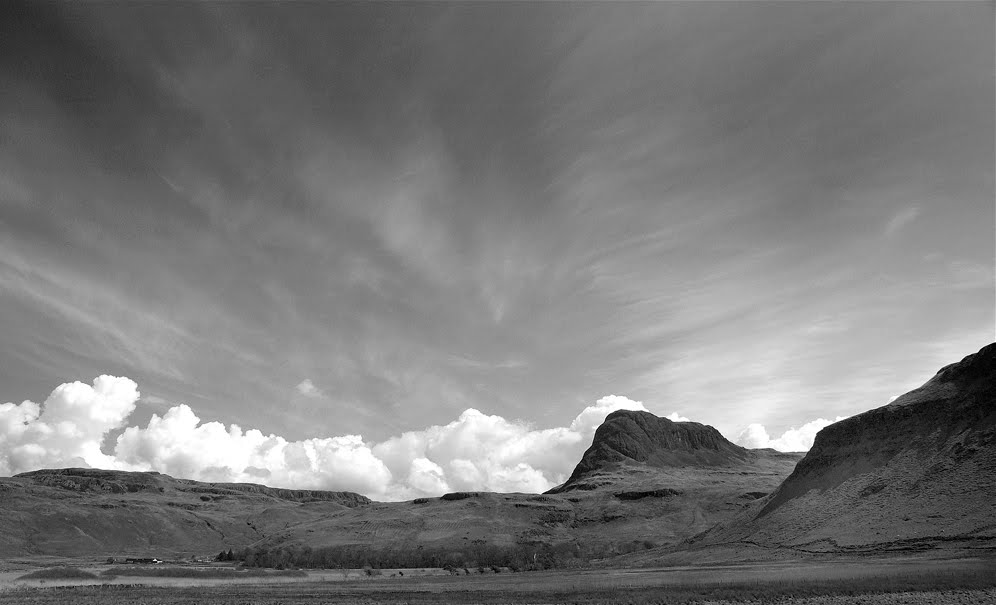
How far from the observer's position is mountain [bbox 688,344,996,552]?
87.4 meters

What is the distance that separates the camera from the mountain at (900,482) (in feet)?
287

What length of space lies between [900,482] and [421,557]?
114449mm

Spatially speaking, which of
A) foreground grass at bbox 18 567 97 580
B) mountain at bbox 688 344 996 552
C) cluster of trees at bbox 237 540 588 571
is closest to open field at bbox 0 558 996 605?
mountain at bbox 688 344 996 552

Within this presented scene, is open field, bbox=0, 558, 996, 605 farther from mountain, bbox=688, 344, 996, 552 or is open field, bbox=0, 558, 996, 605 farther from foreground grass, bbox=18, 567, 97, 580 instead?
foreground grass, bbox=18, 567, 97, 580

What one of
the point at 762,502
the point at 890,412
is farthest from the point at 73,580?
the point at 890,412

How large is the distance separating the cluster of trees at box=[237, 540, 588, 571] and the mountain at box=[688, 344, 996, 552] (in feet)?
125

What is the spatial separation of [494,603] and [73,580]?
85.6m

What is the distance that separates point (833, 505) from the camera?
111625 millimetres

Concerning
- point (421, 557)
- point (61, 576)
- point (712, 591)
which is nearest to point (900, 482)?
point (712, 591)

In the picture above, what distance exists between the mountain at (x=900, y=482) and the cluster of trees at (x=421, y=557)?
3812 centimetres

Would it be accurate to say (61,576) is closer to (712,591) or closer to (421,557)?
(421,557)

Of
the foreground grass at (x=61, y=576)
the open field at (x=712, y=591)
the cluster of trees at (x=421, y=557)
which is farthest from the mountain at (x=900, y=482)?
the foreground grass at (x=61, y=576)

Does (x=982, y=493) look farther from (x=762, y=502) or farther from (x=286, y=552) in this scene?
(x=286, y=552)

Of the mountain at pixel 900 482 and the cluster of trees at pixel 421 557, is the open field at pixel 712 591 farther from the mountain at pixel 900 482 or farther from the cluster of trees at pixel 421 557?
the cluster of trees at pixel 421 557
